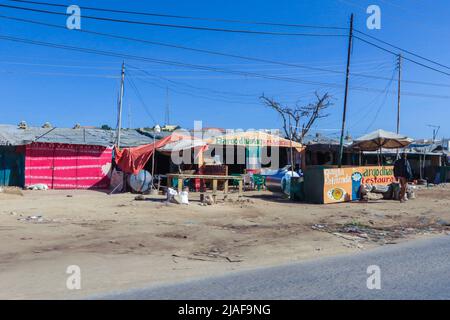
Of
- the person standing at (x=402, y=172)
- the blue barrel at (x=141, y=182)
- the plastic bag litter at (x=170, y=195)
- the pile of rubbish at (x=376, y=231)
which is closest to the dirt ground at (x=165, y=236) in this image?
the pile of rubbish at (x=376, y=231)

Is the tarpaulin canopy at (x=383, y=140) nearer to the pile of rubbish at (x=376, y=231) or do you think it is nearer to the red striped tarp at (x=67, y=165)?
the pile of rubbish at (x=376, y=231)

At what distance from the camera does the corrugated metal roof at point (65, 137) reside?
2388 cm

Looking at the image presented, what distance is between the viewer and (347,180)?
18.7m

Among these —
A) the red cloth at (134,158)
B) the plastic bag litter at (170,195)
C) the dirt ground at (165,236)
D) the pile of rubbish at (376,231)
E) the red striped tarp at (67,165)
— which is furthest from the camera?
the red striped tarp at (67,165)

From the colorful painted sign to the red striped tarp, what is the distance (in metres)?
11.8

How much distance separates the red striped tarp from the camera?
2258cm

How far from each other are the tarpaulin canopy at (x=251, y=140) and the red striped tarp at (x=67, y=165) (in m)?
5.70

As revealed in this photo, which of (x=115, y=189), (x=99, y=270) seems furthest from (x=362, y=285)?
(x=115, y=189)

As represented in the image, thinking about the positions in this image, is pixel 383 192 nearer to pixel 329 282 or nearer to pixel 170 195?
pixel 170 195

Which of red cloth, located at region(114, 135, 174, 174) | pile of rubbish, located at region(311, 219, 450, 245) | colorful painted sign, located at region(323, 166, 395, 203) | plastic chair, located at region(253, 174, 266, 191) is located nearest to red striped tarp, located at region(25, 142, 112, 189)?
red cloth, located at region(114, 135, 174, 174)

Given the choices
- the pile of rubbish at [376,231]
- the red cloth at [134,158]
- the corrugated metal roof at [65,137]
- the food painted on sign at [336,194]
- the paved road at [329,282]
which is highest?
the corrugated metal roof at [65,137]

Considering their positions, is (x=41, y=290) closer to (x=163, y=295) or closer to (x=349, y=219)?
(x=163, y=295)

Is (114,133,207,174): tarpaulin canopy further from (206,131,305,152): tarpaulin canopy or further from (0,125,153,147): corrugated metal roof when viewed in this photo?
(0,125,153,147): corrugated metal roof
